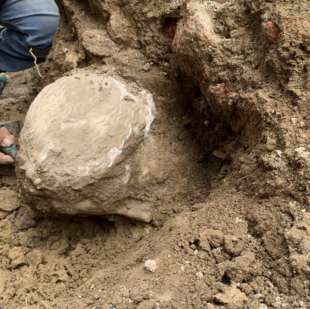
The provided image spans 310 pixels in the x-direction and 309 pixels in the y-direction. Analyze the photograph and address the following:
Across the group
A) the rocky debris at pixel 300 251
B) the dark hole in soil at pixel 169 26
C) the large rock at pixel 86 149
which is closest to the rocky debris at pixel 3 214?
the large rock at pixel 86 149

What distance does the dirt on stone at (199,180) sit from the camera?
1.50 metres

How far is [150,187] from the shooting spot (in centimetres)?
193

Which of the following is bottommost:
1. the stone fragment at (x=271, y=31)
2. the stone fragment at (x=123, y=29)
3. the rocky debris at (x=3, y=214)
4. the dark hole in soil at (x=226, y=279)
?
the rocky debris at (x=3, y=214)

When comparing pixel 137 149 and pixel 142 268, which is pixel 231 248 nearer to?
pixel 142 268

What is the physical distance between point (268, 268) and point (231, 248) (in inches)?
5.1

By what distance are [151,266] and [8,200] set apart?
0.84 meters

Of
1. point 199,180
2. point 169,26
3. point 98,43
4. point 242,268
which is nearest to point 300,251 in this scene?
point 242,268

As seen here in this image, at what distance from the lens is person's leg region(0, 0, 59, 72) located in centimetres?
261

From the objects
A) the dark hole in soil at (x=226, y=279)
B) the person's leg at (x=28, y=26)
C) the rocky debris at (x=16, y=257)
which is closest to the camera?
the dark hole in soil at (x=226, y=279)

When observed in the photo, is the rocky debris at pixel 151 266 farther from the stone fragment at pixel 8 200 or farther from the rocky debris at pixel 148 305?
the stone fragment at pixel 8 200

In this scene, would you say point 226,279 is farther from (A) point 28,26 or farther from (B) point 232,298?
(A) point 28,26

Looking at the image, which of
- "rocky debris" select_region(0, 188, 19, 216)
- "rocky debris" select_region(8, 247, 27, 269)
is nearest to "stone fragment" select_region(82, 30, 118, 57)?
"rocky debris" select_region(0, 188, 19, 216)

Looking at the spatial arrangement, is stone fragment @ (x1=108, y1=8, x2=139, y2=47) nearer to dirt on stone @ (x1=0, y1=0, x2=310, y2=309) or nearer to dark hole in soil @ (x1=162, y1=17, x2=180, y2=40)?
dirt on stone @ (x1=0, y1=0, x2=310, y2=309)

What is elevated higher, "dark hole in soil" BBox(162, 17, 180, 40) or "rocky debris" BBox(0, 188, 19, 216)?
"dark hole in soil" BBox(162, 17, 180, 40)
